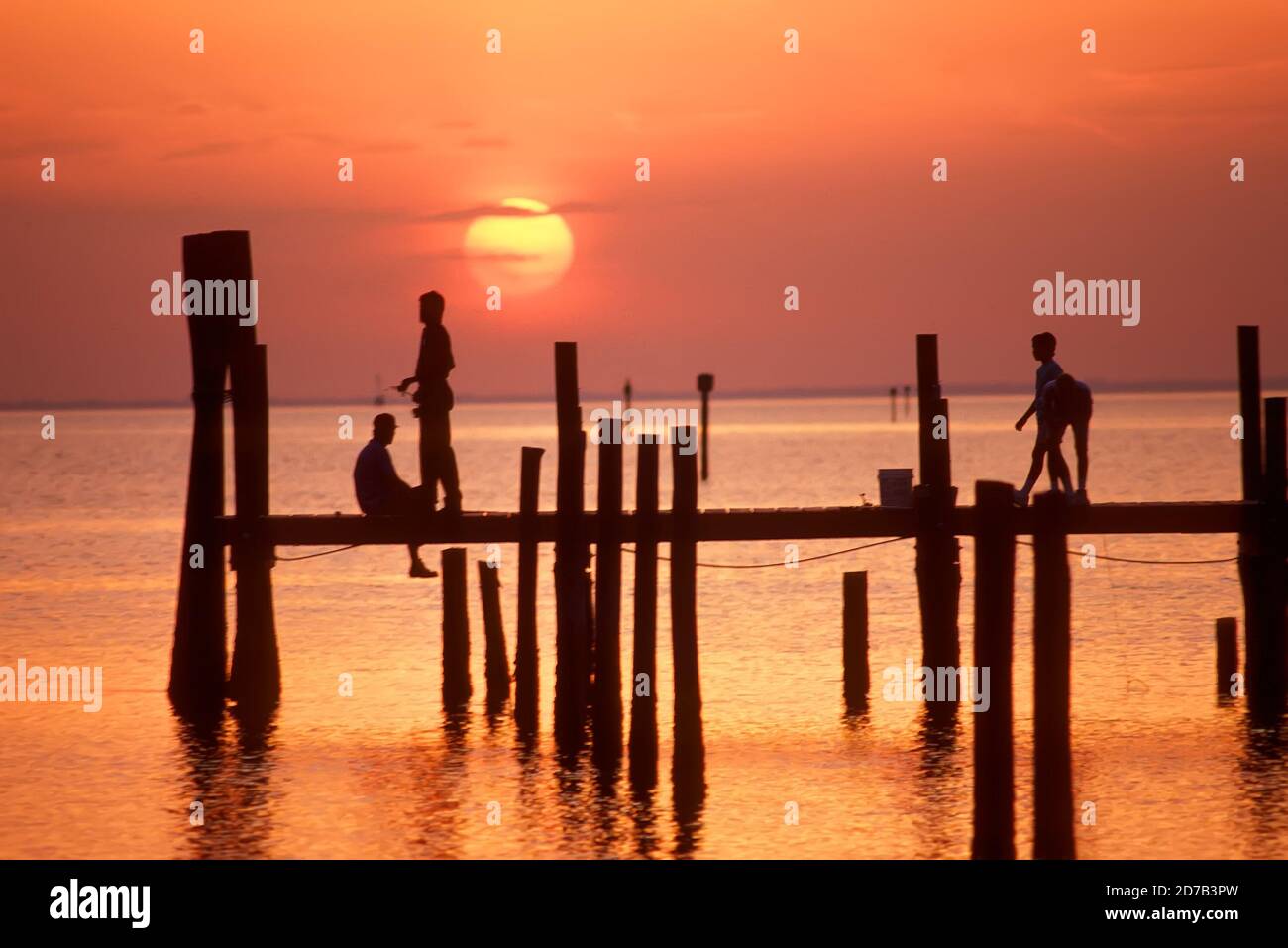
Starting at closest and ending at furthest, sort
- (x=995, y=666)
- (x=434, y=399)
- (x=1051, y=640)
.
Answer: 1. (x=1051, y=640)
2. (x=995, y=666)
3. (x=434, y=399)

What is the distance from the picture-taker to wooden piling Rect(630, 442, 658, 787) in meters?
15.5

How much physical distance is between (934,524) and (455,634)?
5995 mm

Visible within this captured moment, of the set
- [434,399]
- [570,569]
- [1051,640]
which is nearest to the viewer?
[1051,640]

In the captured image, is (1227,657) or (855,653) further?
(1227,657)

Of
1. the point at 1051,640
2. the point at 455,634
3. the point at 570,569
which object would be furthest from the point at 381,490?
the point at 1051,640

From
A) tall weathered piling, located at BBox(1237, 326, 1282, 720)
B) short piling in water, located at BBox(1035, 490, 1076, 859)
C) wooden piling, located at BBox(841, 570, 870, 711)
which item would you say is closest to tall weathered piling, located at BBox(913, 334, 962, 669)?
wooden piling, located at BBox(841, 570, 870, 711)

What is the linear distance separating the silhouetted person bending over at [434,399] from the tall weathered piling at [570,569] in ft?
4.17

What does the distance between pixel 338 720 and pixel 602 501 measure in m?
5.94

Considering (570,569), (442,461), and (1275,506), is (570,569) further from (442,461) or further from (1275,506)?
(1275,506)

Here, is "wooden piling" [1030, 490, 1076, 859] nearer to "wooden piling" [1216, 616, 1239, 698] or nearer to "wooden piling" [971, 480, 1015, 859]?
"wooden piling" [971, 480, 1015, 859]

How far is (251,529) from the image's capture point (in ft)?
60.0

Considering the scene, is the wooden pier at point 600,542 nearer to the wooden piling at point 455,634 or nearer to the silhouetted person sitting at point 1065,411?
the wooden piling at point 455,634

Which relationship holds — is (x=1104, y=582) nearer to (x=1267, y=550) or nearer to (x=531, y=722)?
(x=1267, y=550)
